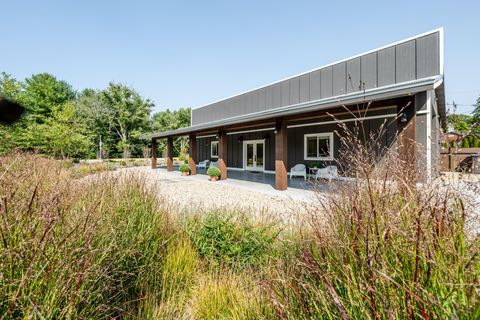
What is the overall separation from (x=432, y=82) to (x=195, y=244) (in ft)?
21.6

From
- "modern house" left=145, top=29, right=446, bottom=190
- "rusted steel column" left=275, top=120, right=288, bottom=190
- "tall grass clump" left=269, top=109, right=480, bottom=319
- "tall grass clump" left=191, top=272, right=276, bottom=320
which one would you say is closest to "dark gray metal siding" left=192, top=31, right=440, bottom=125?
"modern house" left=145, top=29, right=446, bottom=190

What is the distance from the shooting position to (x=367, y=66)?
1162 centimetres

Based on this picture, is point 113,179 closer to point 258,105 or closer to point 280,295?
point 280,295

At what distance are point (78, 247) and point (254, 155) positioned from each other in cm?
1589

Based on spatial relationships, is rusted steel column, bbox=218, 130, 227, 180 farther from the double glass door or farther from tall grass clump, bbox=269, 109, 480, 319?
tall grass clump, bbox=269, 109, 480, 319

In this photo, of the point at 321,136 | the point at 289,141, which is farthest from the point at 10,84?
the point at 321,136

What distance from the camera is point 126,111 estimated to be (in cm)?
3494

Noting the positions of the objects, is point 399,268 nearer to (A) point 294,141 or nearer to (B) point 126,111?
(A) point 294,141

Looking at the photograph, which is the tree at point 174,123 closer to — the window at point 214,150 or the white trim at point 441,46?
the window at point 214,150

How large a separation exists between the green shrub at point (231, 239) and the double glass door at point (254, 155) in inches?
506

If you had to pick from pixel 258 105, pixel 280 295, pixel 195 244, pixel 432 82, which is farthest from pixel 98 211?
pixel 258 105

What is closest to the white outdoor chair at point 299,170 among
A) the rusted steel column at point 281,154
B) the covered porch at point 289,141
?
the covered porch at point 289,141

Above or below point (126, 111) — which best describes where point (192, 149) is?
below

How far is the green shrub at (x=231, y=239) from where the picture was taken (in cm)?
345
